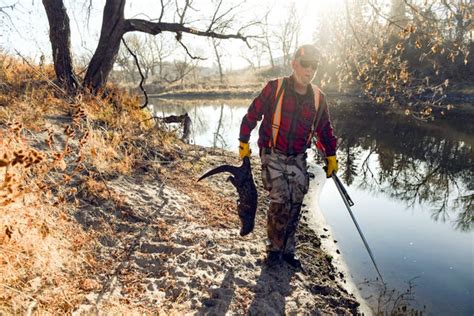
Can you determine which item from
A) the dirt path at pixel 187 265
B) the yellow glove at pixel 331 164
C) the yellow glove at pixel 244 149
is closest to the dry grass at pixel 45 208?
the dirt path at pixel 187 265

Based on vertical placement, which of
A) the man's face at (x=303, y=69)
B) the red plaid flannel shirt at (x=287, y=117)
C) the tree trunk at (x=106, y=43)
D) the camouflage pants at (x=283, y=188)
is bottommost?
the camouflage pants at (x=283, y=188)

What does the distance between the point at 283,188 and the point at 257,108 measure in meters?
0.90

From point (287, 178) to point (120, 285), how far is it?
1.92 meters

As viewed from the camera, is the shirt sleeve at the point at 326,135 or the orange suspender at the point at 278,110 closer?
the orange suspender at the point at 278,110

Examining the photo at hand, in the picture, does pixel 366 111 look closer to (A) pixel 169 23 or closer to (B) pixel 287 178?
(A) pixel 169 23

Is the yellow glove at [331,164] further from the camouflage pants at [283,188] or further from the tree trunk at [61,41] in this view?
the tree trunk at [61,41]

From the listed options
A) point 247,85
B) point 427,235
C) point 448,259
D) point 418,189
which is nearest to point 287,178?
point 448,259

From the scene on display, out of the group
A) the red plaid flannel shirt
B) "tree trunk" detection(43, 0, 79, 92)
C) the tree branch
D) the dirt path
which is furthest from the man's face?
the tree branch

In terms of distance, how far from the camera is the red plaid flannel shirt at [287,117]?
361 cm

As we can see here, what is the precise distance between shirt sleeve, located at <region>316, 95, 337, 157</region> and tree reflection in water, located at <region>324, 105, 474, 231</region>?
150 inches

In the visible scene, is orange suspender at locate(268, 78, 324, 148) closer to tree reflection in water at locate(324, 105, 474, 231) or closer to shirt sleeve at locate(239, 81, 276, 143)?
shirt sleeve at locate(239, 81, 276, 143)

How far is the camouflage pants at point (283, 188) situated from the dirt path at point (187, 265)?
0.45 metres

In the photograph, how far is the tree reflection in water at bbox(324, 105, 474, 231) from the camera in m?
7.49

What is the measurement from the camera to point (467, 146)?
12.1 meters
